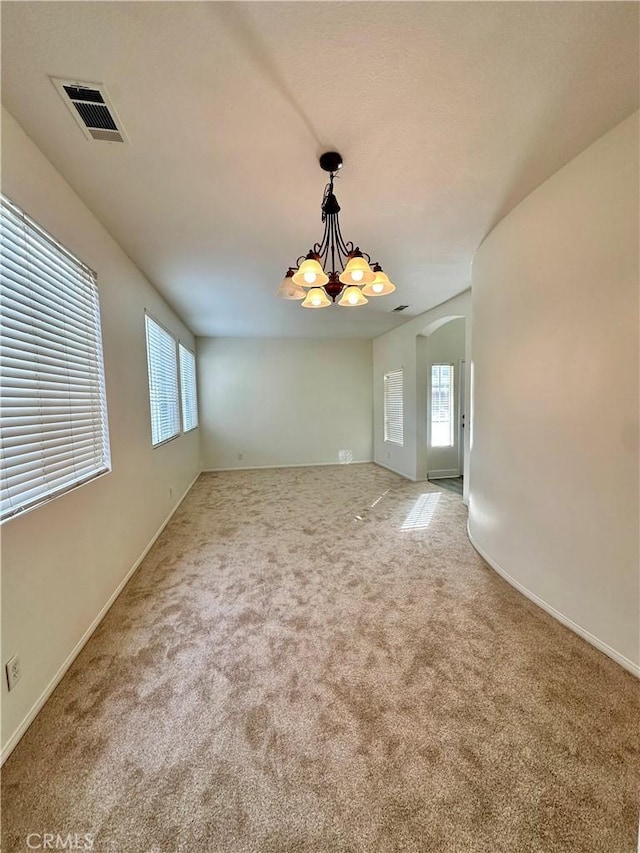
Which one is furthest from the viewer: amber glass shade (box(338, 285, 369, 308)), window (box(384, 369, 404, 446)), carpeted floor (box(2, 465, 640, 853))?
window (box(384, 369, 404, 446))

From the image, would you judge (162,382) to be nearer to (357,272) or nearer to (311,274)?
(311,274)

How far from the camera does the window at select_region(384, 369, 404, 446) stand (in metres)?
5.96

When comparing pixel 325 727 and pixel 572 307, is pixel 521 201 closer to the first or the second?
pixel 572 307

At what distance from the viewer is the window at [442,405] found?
582cm

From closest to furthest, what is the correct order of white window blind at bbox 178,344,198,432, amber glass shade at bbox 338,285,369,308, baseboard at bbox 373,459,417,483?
amber glass shade at bbox 338,285,369,308, white window blind at bbox 178,344,198,432, baseboard at bbox 373,459,417,483

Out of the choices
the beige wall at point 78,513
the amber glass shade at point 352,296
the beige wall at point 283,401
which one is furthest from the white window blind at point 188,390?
the amber glass shade at point 352,296

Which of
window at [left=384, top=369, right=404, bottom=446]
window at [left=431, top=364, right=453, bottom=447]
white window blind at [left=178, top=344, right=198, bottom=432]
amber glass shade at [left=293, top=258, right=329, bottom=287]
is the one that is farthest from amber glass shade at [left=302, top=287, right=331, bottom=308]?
window at [left=431, top=364, right=453, bottom=447]

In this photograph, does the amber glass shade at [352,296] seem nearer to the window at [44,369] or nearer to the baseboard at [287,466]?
the window at [44,369]

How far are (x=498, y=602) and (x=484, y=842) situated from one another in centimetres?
139

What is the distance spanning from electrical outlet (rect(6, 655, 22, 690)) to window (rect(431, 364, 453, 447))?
5.65m

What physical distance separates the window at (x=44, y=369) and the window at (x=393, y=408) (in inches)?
188

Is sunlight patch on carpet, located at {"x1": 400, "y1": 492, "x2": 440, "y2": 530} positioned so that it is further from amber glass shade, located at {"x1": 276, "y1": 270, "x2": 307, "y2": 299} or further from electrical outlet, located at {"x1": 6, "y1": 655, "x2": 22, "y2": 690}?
electrical outlet, located at {"x1": 6, "y1": 655, "x2": 22, "y2": 690}

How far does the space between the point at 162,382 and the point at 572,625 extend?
4.40 meters

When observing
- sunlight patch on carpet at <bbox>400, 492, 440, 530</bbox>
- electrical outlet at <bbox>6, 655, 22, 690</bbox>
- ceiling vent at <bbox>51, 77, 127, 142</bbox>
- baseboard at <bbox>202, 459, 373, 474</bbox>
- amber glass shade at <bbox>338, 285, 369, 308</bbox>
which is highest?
ceiling vent at <bbox>51, 77, 127, 142</bbox>
